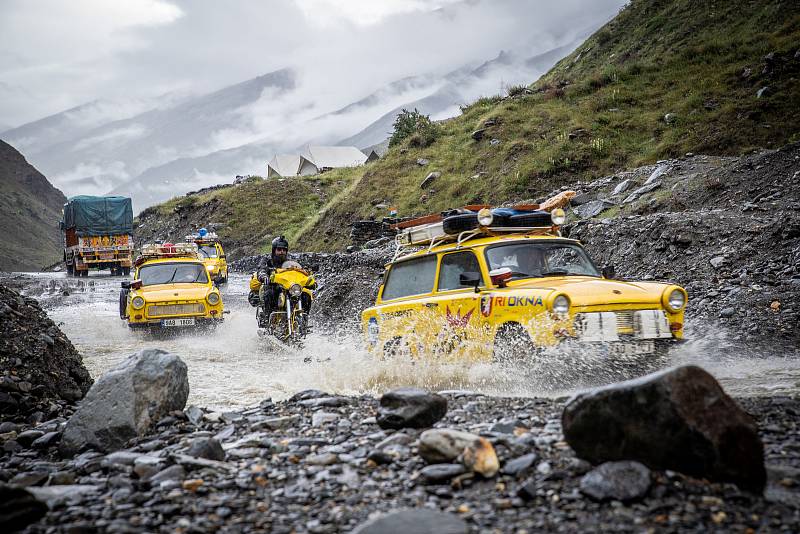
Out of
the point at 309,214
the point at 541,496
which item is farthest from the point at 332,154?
the point at 541,496

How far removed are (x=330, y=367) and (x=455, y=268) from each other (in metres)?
2.49

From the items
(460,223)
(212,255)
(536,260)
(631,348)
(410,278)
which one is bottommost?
(631,348)

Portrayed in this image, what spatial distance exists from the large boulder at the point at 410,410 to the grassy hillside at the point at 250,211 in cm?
4413

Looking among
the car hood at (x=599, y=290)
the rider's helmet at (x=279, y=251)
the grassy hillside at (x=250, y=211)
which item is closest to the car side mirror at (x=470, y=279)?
the car hood at (x=599, y=290)

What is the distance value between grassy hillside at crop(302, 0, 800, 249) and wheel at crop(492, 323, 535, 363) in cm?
1525

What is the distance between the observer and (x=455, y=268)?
312 inches

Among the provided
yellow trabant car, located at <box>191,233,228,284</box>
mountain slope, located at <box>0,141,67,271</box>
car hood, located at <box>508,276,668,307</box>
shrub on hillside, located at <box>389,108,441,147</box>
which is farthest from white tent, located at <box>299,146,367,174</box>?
car hood, located at <box>508,276,668,307</box>

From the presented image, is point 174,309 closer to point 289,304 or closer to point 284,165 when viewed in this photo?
point 289,304

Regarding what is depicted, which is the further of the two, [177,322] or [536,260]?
[177,322]

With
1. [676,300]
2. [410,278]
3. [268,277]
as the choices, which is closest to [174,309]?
[268,277]

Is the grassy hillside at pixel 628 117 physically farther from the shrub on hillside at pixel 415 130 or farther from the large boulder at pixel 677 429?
the large boulder at pixel 677 429

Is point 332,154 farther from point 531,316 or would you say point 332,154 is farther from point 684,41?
point 531,316

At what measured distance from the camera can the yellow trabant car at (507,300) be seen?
6383 millimetres

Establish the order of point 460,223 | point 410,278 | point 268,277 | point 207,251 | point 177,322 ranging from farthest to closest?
1. point 207,251
2. point 177,322
3. point 268,277
4. point 410,278
5. point 460,223
